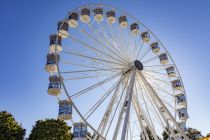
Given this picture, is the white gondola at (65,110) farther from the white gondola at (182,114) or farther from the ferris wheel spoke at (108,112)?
the white gondola at (182,114)

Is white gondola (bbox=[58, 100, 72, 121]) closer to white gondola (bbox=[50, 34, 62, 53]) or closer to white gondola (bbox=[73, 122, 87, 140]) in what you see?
white gondola (bbox=[73, 122, 87, 140])

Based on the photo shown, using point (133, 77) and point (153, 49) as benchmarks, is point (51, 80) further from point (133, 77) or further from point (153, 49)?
point (153, 49)

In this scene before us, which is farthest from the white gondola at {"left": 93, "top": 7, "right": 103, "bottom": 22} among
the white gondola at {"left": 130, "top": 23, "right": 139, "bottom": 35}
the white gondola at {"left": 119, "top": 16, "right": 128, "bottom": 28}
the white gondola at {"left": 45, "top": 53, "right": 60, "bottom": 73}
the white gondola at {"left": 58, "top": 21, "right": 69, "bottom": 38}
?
the white gondola at {"left": 45, "top": 53, "right": 60, "bottom": 73}

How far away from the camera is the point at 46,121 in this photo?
40406mm

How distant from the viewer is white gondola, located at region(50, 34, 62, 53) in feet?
77.0

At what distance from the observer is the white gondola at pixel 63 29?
961 inches

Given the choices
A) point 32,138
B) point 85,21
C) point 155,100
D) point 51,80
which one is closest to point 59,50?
point 51,80

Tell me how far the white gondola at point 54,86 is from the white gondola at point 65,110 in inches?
40.6

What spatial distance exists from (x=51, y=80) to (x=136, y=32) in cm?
1112

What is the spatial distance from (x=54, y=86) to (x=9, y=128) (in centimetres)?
1734

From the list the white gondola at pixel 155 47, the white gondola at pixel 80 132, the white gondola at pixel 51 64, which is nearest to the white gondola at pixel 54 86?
the white gondola at pixel 51 64

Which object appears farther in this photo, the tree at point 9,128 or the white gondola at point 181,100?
the tree at point 9,128

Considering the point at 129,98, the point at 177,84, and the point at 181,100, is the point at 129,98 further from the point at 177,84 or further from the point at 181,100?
the point at 177,84

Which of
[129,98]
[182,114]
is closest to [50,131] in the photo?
[182,114]
